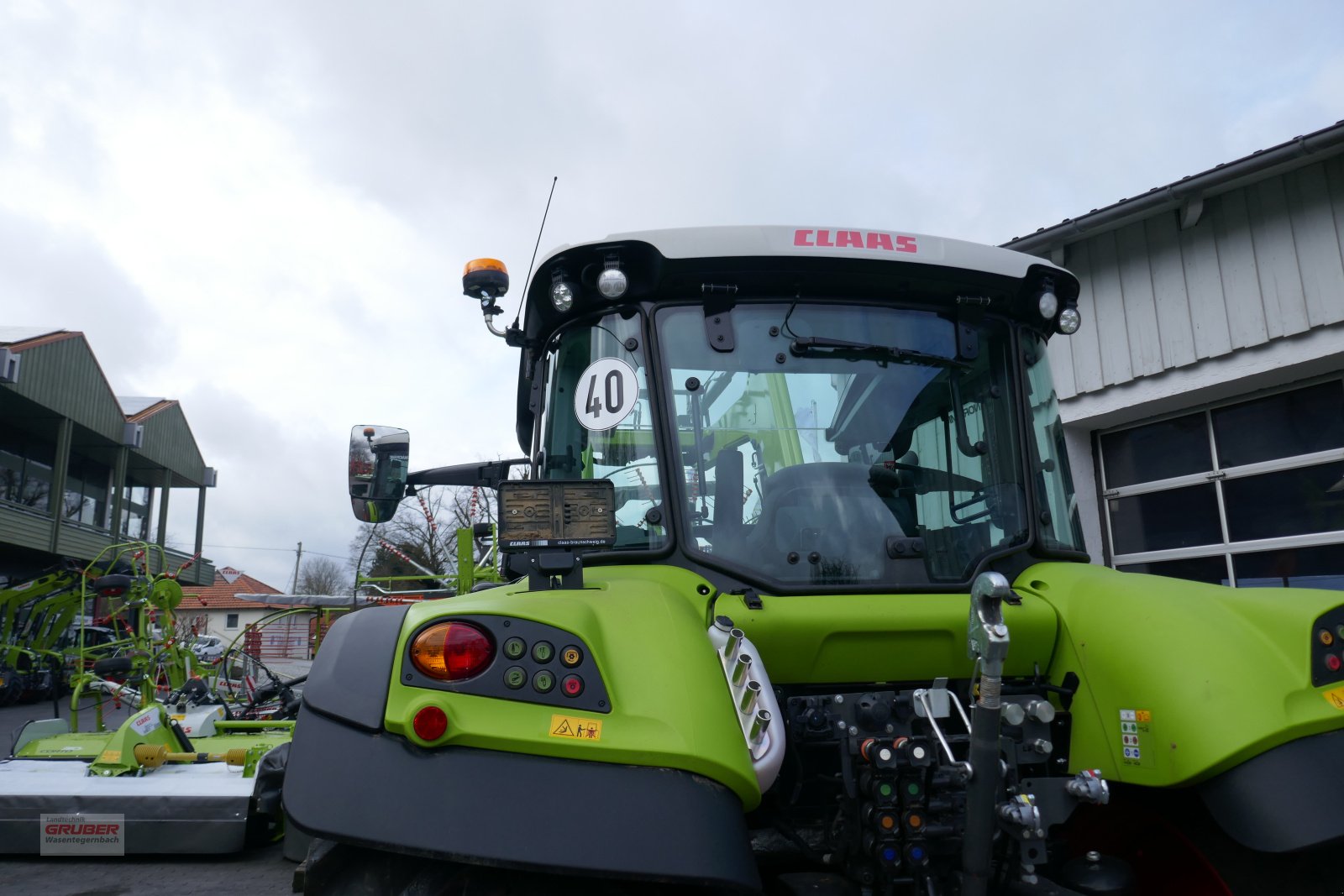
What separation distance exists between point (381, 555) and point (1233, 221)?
848cm

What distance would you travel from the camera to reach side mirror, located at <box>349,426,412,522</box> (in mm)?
3932

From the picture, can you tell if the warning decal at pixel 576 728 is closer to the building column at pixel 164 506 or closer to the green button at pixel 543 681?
the green button at pixel 543 681

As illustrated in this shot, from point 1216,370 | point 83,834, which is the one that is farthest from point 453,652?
point 1216,370

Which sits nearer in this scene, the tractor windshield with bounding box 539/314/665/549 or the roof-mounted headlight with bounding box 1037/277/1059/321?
the tractor windshield with bounding box 539/314/665/549

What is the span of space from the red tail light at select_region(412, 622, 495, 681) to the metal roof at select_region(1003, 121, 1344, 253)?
6.52 meters

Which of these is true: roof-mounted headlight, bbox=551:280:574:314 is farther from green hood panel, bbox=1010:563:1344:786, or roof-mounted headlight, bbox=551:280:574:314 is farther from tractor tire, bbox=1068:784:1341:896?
tractor tire, bbox=1068:784:1341:896

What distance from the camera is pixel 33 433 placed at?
28.7 m

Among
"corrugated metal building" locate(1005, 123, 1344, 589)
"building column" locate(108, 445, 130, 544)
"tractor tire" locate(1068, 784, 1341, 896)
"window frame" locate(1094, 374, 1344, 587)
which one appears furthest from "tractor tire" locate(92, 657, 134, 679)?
"building column" locate(108, 445, 130, 544)

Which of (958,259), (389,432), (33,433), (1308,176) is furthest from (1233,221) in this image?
(33,433)

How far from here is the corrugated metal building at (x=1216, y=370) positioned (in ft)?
21.5

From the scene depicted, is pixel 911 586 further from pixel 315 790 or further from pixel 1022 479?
pixel 315 790

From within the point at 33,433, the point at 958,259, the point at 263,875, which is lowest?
the point at 263,875

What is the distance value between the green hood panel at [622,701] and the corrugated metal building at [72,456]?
81.8 ft

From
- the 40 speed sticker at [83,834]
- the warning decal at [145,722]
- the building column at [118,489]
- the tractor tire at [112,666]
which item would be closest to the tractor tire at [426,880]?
the 40 speed sticker at [83,834]
